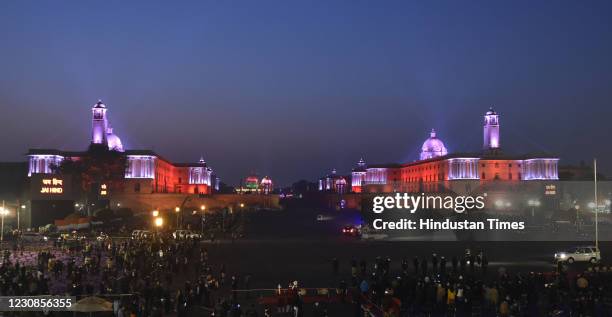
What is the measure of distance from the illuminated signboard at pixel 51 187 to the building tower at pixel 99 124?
7536cm

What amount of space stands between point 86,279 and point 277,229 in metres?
45.3

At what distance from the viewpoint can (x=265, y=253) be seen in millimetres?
45188

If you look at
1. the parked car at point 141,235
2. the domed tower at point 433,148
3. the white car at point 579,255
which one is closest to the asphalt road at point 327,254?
the white car at point 579,255

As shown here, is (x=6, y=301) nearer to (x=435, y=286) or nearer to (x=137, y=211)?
(x=435, y=286)

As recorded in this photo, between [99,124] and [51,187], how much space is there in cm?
7844

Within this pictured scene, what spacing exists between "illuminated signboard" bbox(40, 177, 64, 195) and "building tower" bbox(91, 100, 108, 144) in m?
75.4

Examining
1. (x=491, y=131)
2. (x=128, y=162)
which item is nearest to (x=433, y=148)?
(x=491, y=131)

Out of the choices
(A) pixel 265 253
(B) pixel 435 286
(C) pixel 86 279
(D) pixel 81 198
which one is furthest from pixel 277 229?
(B) pixel 435 286

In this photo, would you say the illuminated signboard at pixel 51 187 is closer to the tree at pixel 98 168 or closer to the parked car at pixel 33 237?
the parked car at pixel 33 237

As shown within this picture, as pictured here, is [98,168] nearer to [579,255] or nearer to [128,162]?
[128,162]

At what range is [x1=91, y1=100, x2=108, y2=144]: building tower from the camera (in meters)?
138

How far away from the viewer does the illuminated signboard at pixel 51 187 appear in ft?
209
